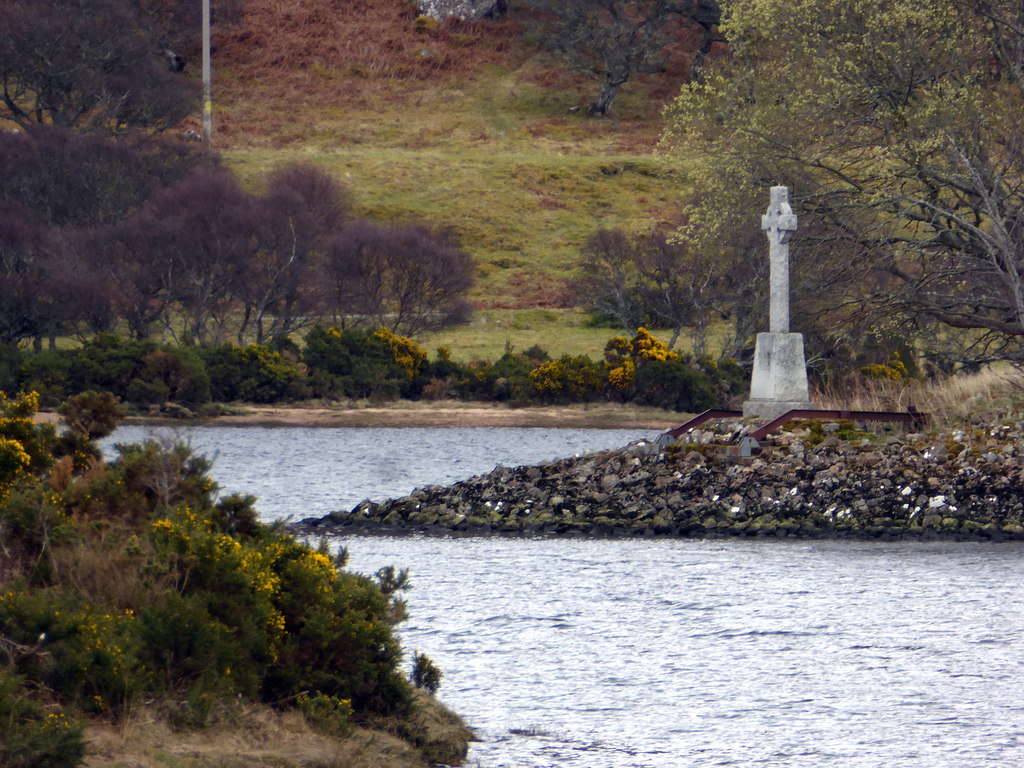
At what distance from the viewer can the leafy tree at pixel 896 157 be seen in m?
29.3

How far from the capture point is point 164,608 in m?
8.95

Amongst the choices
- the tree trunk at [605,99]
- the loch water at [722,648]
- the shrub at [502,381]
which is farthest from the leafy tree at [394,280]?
the tree trunk at [605,99]

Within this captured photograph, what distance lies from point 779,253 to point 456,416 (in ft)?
86.3

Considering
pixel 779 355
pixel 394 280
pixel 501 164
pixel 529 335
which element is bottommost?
pixel 779 355

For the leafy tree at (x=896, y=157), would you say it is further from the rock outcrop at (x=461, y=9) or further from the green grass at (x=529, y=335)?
the rock outcrop at (x=461, y=9)

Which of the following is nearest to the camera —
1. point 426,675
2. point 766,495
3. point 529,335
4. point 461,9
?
point 426,675

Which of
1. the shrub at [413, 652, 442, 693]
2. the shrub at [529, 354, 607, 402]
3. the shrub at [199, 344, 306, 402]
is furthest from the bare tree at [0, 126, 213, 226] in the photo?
the shrub at [413, 652, 442, 693]

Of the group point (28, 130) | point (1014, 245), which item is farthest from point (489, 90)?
point (1014, 245)

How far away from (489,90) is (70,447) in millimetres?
81164

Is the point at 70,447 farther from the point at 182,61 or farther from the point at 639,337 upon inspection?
the point at 182,61

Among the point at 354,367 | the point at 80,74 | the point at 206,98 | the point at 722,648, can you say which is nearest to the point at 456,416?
the point at 354,367

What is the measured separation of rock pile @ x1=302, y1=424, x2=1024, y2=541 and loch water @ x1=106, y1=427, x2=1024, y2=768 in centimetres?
52

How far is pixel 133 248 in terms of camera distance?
177 ft

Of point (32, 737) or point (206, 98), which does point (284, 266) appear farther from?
point (32, 737)
